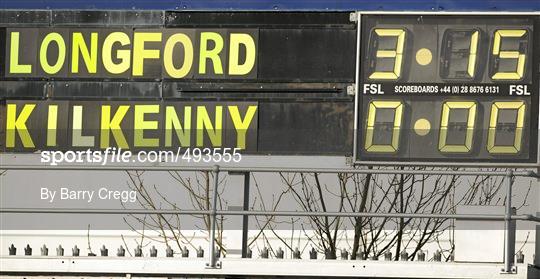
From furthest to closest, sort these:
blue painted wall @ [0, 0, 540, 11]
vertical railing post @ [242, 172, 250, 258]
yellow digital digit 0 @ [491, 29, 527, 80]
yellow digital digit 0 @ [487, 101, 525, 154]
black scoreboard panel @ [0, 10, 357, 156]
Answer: blue painted wall @ [0, 0, 540, 11] → black scoreboard panel @ [0, 10, 357, 156] → yellow digital digit 0 @ [491, 29, 527, 80] → yellow digital digit 0 @ [487, 101, 525, 154] → vertical railing post @ [242, 172, 250, 258]

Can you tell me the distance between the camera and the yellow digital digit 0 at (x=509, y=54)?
11250 mm

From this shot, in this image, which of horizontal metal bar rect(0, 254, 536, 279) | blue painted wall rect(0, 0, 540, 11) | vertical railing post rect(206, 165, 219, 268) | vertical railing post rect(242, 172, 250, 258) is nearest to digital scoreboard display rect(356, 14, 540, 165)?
blue painted wall rect(0, 0, 540, 11)

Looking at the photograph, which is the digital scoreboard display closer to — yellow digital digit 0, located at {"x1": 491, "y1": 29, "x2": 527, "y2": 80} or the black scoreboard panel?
yellow digital digit 0, located at {"x1": 491, "y1": 29, "x2": 527, "y2": 80}

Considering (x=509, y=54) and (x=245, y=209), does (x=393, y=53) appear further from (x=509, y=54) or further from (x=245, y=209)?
(x=245, y=209)

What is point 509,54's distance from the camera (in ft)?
37.2

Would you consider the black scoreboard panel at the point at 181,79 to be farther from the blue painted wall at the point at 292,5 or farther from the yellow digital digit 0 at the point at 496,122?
the yellow digital digit 0 at the point at 496,122

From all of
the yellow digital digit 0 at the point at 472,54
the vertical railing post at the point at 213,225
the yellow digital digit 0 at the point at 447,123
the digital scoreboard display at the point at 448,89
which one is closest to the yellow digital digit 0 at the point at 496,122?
the digital scoreboard display at the point at 448,89

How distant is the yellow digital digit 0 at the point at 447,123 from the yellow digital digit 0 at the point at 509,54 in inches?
15.2

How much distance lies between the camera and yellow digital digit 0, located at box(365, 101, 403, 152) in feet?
36.8

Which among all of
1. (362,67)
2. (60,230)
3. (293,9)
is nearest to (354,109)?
(362,67)

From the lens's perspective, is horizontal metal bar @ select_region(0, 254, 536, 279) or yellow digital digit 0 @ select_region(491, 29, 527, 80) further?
yellow digital digit 0 @ select_region(491, 29, 527, 80)

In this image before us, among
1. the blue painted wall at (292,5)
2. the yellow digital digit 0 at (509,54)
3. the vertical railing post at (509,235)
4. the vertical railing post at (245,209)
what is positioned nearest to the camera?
the vertical railing post at (509,235)

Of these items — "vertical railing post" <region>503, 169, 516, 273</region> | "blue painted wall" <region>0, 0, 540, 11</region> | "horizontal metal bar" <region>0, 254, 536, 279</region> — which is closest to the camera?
"vertical railing post" <region>503, 169, 516, 273</region>

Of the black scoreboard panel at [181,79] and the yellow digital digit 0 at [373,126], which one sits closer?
the yellow digital digit 0 at [373,126]
